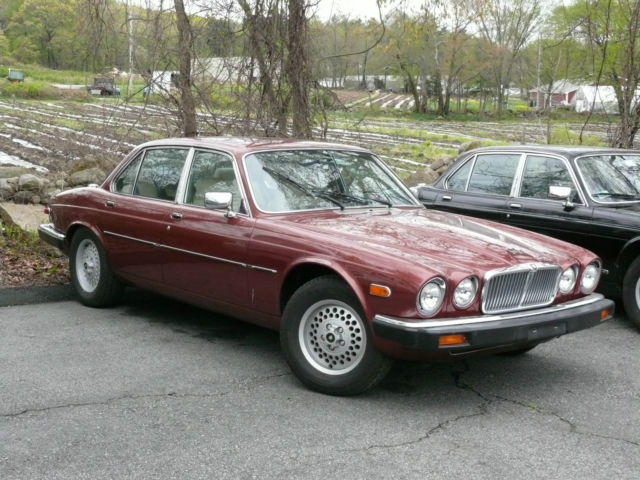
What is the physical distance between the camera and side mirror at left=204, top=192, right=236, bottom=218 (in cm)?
547

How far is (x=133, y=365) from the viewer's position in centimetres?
538

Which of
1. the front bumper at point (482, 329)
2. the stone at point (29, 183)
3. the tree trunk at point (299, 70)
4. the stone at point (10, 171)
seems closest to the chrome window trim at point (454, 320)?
the front bumper at point (482, 329)

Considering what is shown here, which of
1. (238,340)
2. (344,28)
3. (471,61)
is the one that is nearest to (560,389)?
(238,340)

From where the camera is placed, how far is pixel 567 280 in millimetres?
5160

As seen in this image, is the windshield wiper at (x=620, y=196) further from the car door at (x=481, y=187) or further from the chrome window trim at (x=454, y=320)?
the chrome window trim at (x=454, y=320)

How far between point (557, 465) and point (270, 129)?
309 inches

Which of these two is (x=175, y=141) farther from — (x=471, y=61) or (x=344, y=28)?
(x=471, y=61)

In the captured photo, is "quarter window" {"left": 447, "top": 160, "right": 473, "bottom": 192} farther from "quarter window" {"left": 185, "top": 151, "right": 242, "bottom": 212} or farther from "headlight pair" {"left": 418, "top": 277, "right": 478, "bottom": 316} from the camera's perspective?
"headlight pair" {"left": 418, "top": 277, "right": 478, "bottom": 316}

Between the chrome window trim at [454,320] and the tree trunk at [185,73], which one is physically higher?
the tree trunk at [185,73]

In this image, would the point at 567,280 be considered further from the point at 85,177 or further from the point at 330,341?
the point at 85,177

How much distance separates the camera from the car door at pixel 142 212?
627 cm

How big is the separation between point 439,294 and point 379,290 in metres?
0.34

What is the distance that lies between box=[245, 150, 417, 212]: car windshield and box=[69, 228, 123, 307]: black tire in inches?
74.7

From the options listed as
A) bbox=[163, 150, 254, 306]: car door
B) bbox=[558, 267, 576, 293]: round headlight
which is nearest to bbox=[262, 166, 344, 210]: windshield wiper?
bbox=[163, 150, 254, 306]: car door
